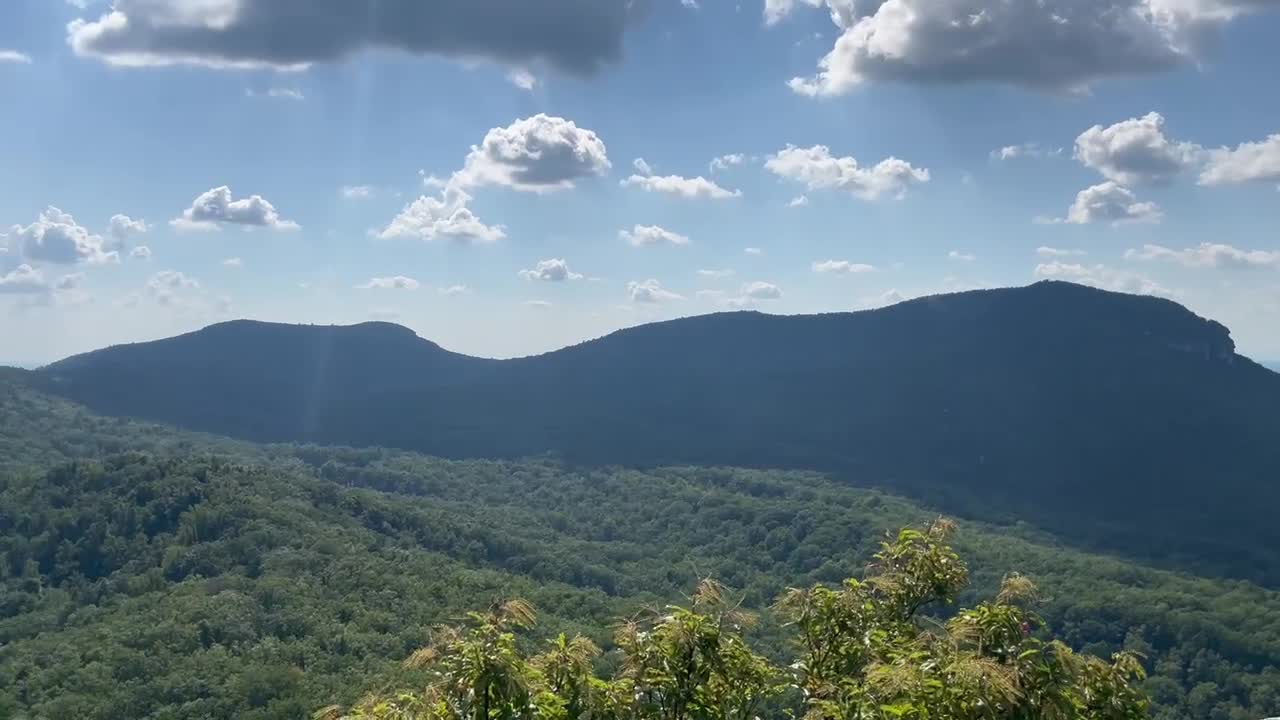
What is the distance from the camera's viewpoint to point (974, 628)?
816 cm

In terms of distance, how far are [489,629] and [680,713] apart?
203cm

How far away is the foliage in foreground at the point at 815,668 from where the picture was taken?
7.32 m

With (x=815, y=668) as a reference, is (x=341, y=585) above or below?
below

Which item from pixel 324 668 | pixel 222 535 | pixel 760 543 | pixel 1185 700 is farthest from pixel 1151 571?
pixel 222 535

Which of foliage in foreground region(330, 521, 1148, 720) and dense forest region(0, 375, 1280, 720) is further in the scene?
dense forest region(0, 375, 1280, 720)

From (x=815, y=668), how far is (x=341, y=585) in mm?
94205

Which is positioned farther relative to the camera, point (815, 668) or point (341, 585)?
point (341, 585)

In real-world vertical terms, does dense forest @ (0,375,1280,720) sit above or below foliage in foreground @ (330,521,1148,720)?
below

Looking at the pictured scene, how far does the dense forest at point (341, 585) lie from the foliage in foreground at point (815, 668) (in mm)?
40964

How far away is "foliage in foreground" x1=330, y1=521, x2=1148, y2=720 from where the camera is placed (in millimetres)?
7316

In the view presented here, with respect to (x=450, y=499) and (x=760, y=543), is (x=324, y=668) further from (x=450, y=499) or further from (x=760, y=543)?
(x=450, y=499)

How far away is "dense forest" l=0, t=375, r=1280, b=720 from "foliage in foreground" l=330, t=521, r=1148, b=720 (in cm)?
4096

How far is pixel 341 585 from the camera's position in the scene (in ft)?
316

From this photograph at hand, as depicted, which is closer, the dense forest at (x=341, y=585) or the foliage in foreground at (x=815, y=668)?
the foliage in foreground at (x=815, y=668)
